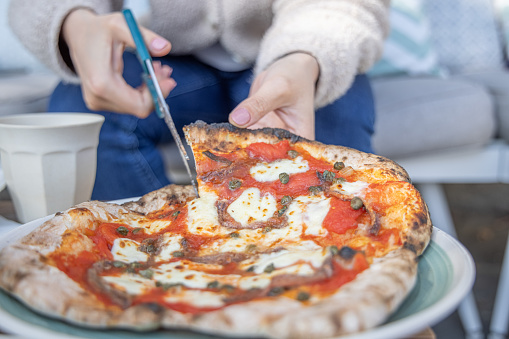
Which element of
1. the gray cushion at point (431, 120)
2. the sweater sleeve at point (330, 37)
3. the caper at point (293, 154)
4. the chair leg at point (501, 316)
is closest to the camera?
the caper at point (293, 154)

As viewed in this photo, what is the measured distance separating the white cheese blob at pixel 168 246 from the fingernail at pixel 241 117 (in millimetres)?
286

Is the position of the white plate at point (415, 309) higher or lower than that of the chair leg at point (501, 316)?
higher

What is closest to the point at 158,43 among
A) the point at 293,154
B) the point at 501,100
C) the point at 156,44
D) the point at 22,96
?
the point at 156,44

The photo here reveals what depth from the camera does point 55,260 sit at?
63cm

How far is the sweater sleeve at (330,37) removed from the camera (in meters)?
1.37

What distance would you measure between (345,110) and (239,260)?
105 cm

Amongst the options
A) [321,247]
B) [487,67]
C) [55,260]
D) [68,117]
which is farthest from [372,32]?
[487,67]

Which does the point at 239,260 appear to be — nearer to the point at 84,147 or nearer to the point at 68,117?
the point at 84,147

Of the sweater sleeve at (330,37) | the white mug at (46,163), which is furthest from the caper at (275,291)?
the sweater sleeve at (330,37)

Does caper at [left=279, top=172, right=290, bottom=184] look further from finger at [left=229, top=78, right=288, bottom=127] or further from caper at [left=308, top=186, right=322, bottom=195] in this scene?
finger at [left=229, top=78, right=288, bottom=127]

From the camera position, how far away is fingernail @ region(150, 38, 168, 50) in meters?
1.15

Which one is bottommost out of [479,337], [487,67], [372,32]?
[479,337]

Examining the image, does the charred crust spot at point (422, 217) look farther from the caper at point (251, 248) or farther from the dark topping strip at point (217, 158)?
the dark topping strip at point (217, 158)

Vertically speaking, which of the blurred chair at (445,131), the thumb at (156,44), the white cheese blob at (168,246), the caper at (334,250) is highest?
the thumb at (156,44)
